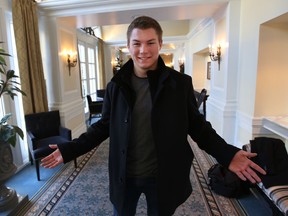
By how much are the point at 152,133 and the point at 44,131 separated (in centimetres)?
271

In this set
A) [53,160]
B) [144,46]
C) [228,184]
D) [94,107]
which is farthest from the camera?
[94,107]

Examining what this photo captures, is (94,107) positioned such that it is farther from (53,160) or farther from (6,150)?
(53,160)

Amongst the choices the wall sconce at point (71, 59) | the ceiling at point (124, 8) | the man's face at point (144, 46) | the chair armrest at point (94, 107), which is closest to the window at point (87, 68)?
the chair armrest at point (94, 107)

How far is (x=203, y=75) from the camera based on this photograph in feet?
23.9

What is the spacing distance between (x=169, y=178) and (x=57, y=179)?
219 cm

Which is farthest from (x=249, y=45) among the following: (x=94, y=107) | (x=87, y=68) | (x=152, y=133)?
(x=87, y=68)

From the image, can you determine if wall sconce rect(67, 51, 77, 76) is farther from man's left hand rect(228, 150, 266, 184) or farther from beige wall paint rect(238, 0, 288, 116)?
man's left hand rect(228, 150, 266, 184)

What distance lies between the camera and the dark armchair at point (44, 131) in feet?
9.03

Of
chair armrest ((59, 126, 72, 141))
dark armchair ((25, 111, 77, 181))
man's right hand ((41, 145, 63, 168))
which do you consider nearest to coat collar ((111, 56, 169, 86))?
man's right hand ((41, 145, 63, 168))

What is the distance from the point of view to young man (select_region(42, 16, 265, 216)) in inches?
35.4

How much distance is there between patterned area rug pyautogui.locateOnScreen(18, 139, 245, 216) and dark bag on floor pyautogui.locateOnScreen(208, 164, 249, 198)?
7cm

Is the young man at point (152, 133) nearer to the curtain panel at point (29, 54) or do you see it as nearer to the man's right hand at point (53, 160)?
the man's right hand at point (53, 160)

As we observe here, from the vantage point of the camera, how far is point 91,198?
2.25 m

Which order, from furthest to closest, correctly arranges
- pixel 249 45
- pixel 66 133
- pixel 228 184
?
pixel 66 133
pixel 249 45
pixel 228 184
